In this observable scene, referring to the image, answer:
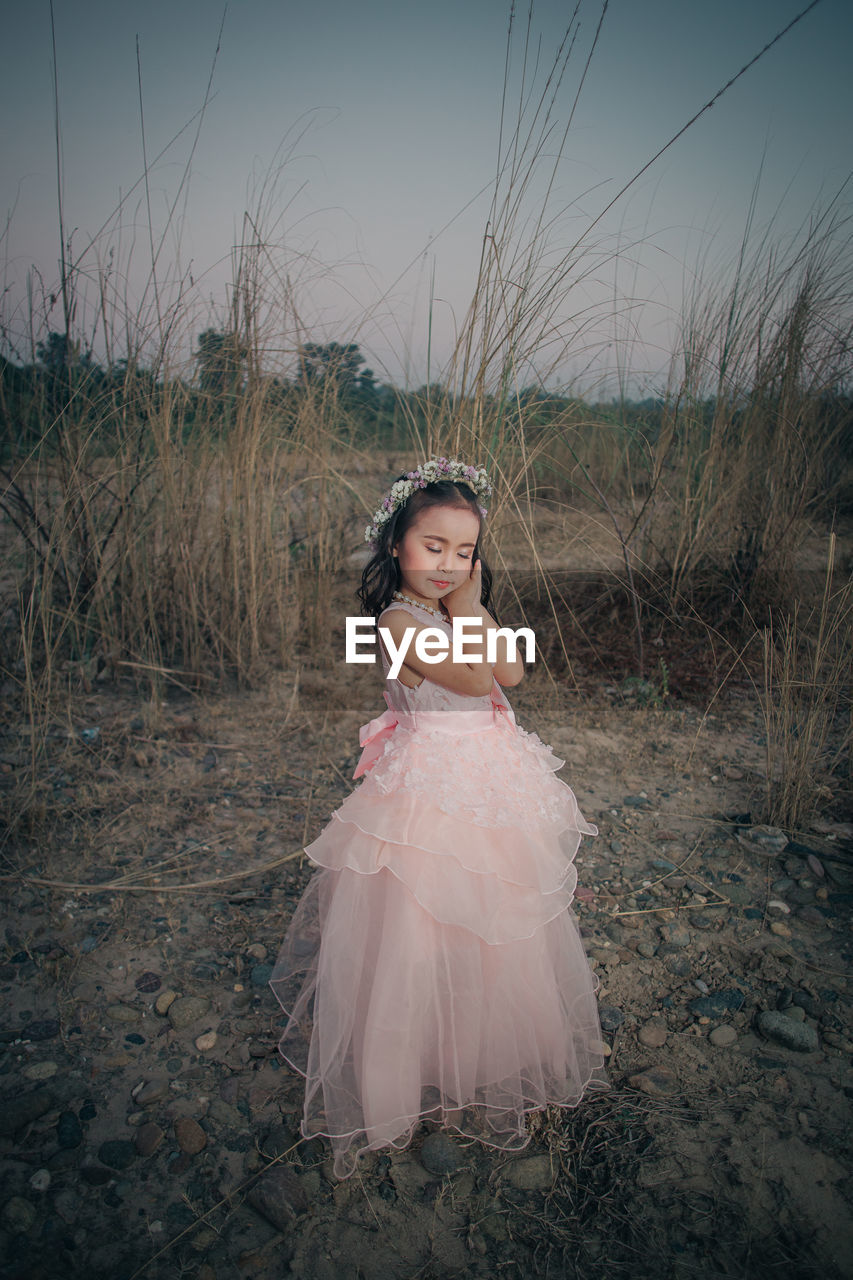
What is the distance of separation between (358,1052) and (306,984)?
0.33 metres

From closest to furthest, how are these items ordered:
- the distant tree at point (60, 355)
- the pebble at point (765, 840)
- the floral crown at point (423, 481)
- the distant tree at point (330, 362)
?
the floral crown at point (423, 481), the pebble at point (765, 840), the distant tree at point (60, 355), the distant tree at point (330, 362)

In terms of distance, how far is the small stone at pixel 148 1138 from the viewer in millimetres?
1478

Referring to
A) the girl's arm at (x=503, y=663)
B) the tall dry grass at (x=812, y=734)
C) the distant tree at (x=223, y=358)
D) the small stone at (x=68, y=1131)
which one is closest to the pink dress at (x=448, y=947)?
the girl's arm at (x=503, y=663)

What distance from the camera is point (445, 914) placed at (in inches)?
55.3

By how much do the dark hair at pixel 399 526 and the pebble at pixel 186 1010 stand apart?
3.74ft

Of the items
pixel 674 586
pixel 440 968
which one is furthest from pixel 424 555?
pixel 674 586

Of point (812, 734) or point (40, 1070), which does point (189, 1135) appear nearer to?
point (40, 1070)

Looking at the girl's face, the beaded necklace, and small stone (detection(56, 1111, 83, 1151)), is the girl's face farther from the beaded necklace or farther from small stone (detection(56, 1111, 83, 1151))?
small stone (detection(56, 1111, 83, 1151))

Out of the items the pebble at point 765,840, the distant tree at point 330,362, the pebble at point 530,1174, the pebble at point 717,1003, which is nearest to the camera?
the pebble at point 530,1174

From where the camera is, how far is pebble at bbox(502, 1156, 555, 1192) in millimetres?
1428

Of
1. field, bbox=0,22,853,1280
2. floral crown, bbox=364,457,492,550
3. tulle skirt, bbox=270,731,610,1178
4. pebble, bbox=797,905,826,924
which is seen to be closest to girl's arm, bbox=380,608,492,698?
tulle skirt, bbox=270,731,610,1178

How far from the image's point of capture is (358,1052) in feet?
4.92

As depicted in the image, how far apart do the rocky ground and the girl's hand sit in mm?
1146

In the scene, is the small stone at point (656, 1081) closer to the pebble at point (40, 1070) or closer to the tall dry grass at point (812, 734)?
the tall dry grass at point (812, 734)
